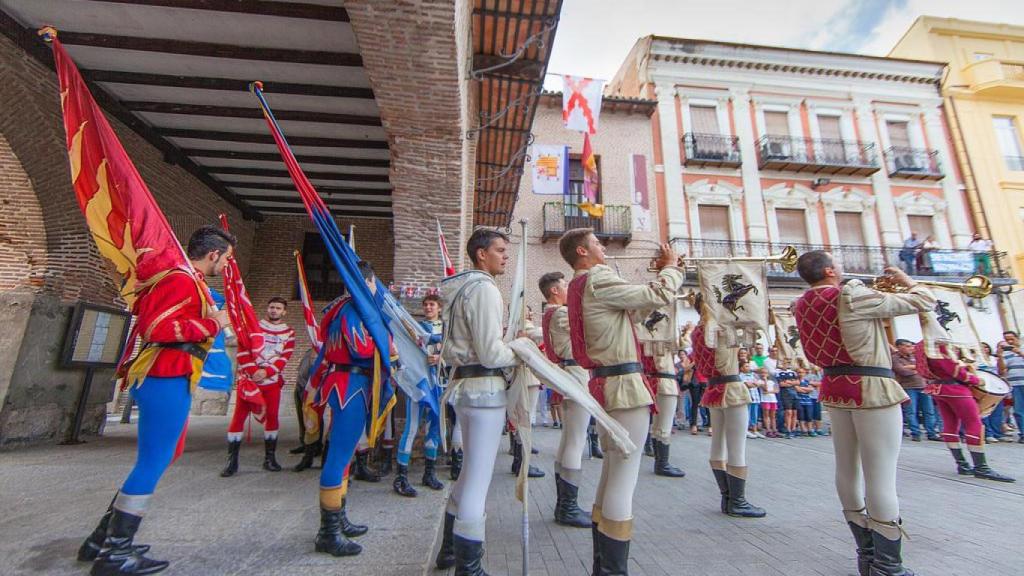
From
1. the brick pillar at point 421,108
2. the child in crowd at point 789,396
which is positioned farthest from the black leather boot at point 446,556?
the child in crowd at point 789,396

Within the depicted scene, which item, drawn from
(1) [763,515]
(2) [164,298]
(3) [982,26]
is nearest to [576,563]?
(1) [763,515]

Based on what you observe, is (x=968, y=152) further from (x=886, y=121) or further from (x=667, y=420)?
(x=667, y=420)

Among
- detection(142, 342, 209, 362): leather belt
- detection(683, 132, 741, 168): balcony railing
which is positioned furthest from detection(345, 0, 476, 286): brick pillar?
detection(683, 132, 741, 168): balcony railing

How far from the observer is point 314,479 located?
4.32 meters

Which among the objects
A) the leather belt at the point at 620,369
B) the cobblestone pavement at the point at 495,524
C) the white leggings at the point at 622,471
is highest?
the leather belt at the point at 620,369

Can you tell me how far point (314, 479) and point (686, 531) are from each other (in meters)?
3.34

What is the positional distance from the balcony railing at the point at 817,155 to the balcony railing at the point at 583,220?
5.95 metres

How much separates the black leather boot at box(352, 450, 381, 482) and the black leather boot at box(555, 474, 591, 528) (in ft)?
6.25

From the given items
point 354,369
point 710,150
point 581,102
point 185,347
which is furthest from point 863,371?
point 710,150

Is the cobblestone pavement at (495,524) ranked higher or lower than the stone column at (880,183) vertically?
lower

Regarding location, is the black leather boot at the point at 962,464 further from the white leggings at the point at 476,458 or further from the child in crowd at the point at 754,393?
the white leggings at the point at 476,458

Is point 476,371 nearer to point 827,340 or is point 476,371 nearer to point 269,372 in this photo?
point 827,340

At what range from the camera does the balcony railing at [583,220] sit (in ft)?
49.0

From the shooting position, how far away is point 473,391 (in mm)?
2352
